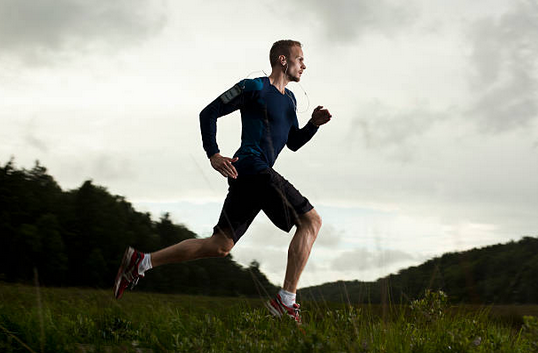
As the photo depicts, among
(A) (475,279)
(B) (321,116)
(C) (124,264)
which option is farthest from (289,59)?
(A) (475,279)

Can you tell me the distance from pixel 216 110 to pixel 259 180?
677 millimetres

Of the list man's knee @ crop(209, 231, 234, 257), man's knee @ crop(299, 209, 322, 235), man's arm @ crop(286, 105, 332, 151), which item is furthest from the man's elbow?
man's knee @ crop(209, 231, 234, 257)

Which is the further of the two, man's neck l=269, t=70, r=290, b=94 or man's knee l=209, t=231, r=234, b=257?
man's neck l=269, t=70, r=290, b=94

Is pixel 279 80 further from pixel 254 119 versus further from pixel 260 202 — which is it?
pixel 260 202

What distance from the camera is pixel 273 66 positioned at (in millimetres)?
4520

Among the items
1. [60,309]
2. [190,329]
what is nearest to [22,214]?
[60,309]

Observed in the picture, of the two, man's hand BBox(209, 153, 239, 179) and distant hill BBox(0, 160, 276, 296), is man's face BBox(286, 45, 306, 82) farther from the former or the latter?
distant hill BBox(0, 160, 276, 296)

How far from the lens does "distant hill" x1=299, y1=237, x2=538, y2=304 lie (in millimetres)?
3749

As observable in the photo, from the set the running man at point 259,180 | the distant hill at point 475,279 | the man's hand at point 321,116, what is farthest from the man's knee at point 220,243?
the man's hand at point 321,116

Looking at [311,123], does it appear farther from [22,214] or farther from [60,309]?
[22,214]

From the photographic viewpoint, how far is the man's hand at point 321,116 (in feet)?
15.1

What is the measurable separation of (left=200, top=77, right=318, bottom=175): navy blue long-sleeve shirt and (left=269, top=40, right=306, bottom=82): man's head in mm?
192

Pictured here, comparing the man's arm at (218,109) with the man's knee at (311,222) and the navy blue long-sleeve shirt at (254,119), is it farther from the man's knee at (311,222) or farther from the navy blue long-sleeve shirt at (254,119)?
the man's knee at (311,222)

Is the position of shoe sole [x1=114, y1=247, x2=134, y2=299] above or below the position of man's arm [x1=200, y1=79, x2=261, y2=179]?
below
